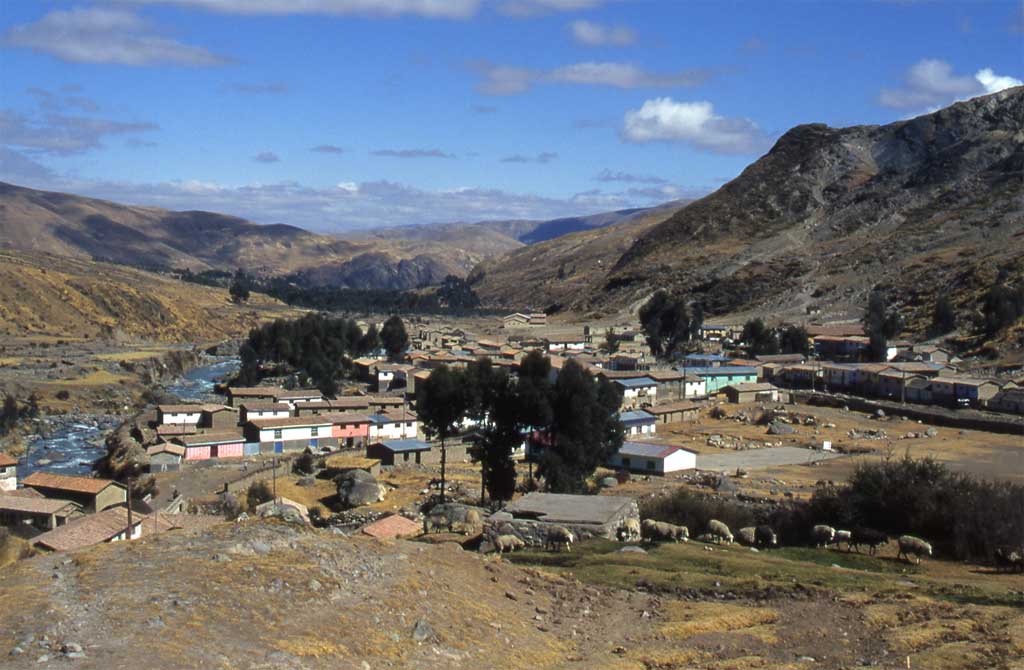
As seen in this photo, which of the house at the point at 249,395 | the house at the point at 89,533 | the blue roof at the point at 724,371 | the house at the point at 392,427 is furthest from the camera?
the blue roof at the point at 724,371

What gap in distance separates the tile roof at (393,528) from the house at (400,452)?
17415 millimetres

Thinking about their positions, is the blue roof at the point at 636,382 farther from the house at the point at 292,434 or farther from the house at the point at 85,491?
the house at the point at 85,491

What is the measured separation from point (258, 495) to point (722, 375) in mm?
36000

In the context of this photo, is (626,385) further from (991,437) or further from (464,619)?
(464,619)

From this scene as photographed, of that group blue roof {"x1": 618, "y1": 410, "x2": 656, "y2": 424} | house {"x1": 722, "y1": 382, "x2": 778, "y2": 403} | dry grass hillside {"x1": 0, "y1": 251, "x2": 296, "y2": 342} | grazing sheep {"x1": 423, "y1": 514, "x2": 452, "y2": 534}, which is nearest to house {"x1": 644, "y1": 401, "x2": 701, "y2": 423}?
blue roof {"x1": 618, "y1": 410, "x2": 656, "y2": 424}

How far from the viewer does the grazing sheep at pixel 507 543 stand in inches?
790

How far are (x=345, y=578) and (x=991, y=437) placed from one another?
41746mm

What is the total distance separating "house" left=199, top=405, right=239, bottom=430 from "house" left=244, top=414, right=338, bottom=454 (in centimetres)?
274

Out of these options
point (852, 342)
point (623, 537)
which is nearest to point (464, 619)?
point (623, 537)

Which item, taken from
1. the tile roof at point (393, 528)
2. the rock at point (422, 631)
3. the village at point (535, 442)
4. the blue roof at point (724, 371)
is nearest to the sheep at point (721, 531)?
the village at point (535, 442)

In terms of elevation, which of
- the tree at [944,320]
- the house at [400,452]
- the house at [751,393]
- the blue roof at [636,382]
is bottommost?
the house at [400,452]

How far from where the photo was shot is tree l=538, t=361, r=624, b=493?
32.7 m

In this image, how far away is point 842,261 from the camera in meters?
115

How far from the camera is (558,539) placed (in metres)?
20.3
